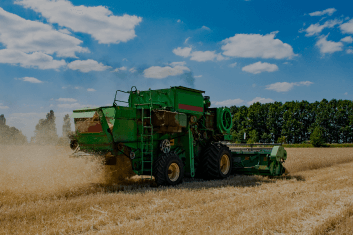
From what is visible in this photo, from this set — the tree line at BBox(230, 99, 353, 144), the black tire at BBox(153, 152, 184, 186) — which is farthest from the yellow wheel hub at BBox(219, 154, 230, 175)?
the tree line at BBox(230, 99, 353, 144)

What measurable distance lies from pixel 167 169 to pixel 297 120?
7191cm

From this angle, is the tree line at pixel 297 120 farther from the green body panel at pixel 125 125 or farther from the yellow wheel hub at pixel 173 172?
the green body panel at pixel 125 125

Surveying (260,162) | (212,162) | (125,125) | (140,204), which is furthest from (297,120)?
(140,204)

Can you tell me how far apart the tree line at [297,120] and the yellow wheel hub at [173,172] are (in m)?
63.5

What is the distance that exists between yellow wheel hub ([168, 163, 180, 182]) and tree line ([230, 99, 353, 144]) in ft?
208

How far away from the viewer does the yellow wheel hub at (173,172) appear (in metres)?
9.88

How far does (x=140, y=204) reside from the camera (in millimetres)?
6848

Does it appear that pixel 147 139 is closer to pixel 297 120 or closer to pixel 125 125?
pixel 125 125

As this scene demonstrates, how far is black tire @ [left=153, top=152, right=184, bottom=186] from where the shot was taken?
30.2 ft

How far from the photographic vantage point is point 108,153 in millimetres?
8727

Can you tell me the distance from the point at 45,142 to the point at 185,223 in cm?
576

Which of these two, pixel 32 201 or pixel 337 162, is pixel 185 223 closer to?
pixel 32 201

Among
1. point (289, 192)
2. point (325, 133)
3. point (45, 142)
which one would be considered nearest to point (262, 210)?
point (289, 192)

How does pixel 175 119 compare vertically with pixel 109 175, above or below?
above
